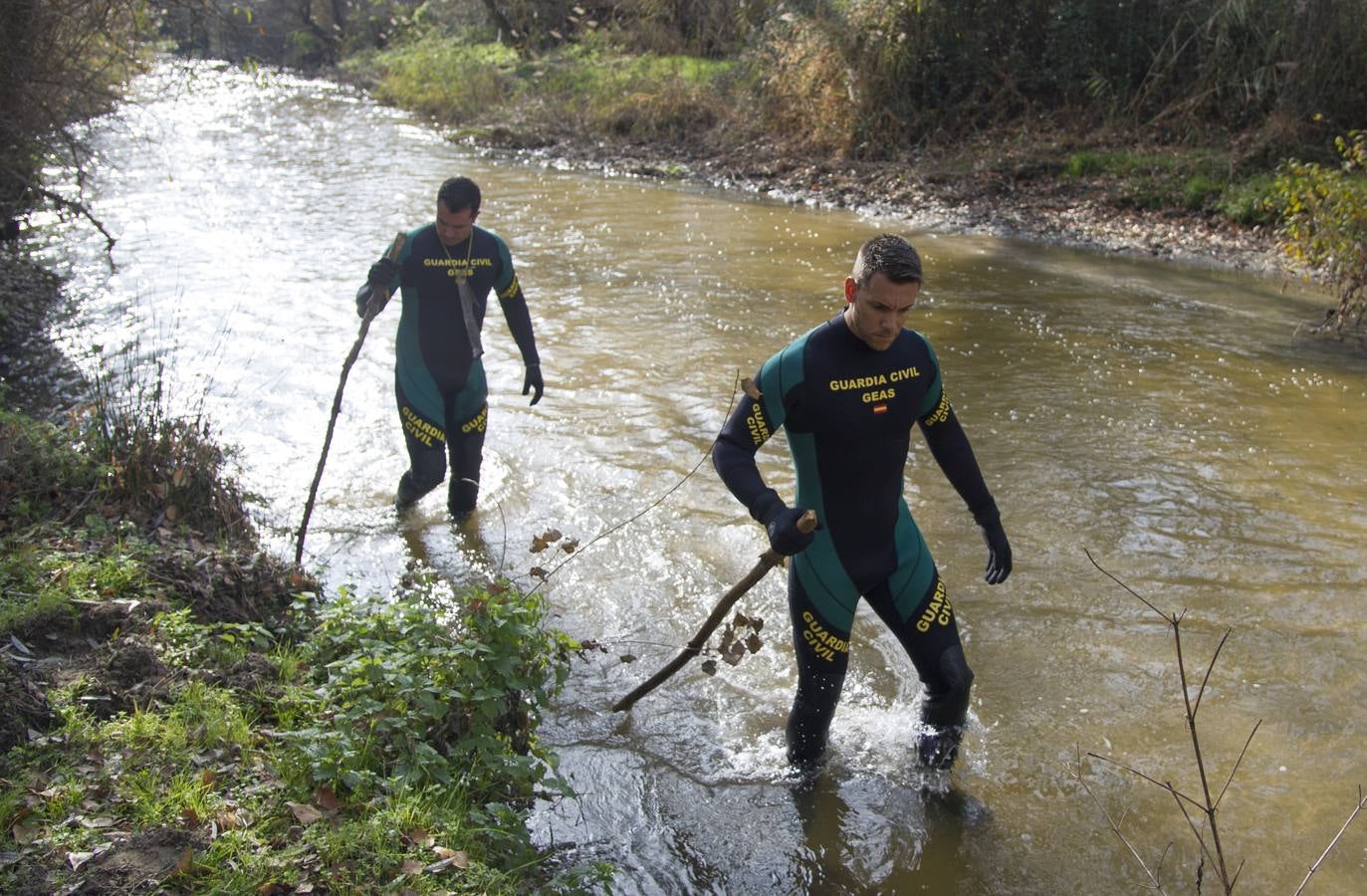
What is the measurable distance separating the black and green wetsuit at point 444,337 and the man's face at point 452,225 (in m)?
0.06

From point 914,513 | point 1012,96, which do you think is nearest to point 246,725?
point 914,513

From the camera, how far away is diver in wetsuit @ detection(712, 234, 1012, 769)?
4.09 m

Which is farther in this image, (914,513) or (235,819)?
(914,513)

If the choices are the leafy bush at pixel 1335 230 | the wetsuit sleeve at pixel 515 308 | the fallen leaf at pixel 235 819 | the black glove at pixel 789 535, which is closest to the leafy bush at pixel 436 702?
the fallen leaf at pixel 235 819

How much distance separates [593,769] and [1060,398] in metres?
6.06

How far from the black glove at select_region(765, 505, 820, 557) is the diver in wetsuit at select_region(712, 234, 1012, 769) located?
80 millimetres

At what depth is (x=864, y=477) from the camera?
430 centimetres

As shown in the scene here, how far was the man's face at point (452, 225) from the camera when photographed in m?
6.38

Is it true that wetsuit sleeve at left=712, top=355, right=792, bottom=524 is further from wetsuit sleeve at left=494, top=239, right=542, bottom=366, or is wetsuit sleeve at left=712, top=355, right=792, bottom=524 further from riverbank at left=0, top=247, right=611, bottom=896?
wetsuit sleeve at left=494, top=239, right=542, bottom=366

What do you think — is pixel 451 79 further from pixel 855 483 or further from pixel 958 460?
pixel 855 483

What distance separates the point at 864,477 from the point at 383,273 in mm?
3260

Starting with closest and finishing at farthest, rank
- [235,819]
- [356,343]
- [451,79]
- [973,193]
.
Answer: [235,819] < [356,343] < [973,193] < [451,79]

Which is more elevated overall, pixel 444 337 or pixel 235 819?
pixel 444 337

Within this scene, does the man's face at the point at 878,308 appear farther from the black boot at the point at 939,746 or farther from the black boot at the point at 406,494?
the black boot at the point at 406,494
